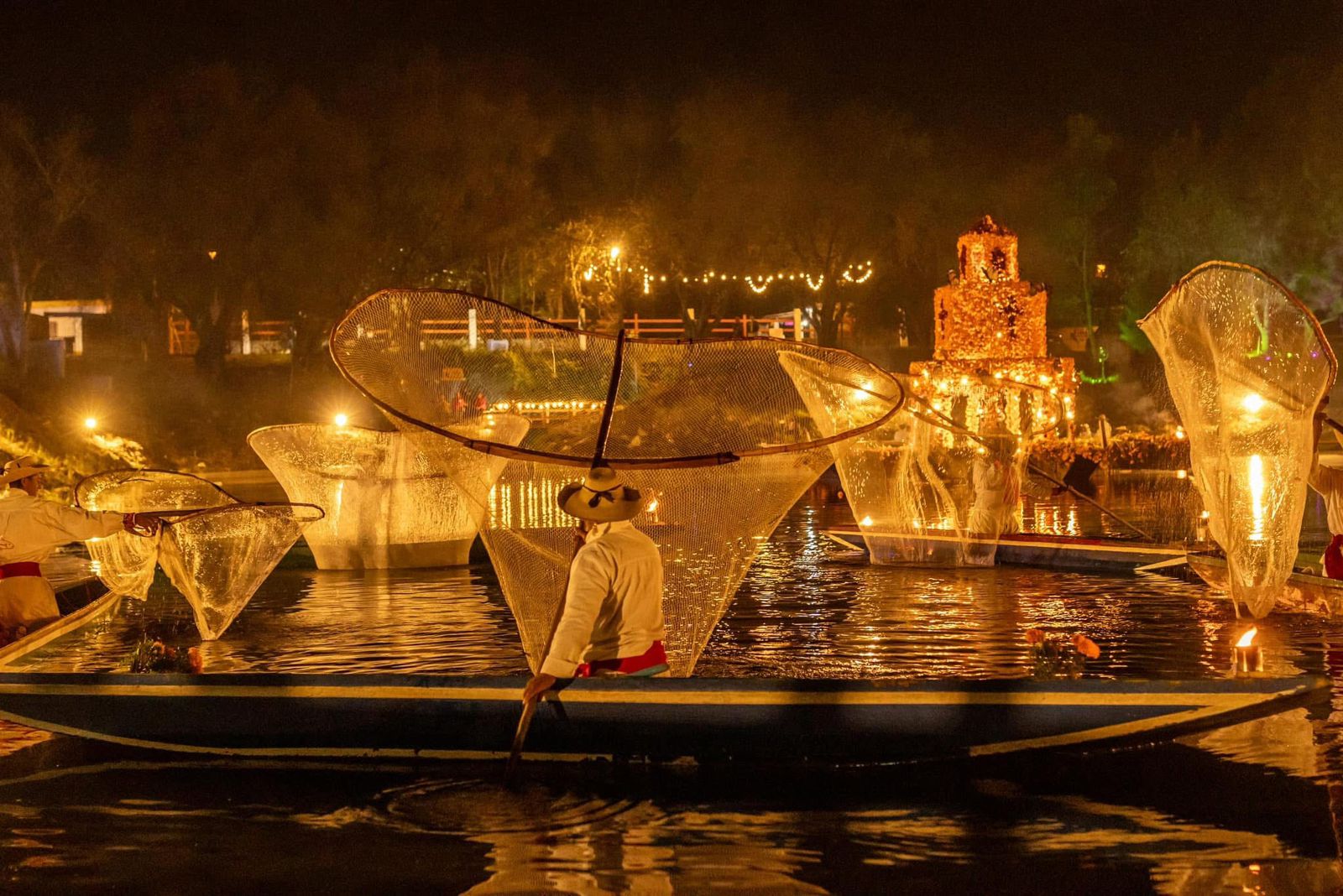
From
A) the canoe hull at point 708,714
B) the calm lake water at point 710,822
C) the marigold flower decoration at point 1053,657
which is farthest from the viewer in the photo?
the marigold flower decoration at point 1053,657

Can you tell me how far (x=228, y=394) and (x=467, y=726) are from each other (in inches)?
1491

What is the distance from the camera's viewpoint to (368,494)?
1731 centimetres

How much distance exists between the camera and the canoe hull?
8.20m

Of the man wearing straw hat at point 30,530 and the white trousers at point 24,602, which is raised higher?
the man wearing straw hat at point 30,530

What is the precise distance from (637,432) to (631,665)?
1.57m

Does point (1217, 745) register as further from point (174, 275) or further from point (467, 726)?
point (174, 275)

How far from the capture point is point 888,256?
2237 inches

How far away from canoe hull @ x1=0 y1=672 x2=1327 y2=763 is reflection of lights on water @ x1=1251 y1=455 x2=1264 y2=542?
2.91 metres

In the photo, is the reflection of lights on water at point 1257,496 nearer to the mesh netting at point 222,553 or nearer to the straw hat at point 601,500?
the straw hat at point 601,500

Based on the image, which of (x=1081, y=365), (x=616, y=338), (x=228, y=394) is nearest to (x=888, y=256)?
(x=1081, y=365)

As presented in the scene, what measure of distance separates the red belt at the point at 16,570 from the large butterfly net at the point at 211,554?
0.80 m

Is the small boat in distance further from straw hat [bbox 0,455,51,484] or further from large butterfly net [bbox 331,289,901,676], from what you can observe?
straw hat [bbox 0,455,51,484]

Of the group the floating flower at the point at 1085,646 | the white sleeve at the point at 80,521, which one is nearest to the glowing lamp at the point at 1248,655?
the floating flower at the point at 1085,646

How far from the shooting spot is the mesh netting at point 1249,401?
35.6 feet
